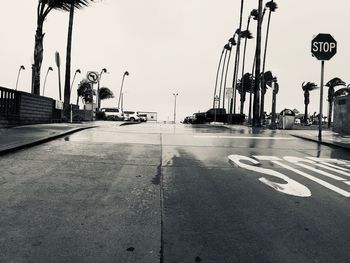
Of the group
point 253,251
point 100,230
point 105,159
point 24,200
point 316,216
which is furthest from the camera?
point 105,159

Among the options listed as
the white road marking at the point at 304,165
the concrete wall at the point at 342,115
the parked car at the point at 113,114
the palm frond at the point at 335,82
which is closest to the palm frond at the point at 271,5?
the parked car at the point at 113,114

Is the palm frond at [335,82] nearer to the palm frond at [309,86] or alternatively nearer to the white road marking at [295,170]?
the palm frond at [309,86]

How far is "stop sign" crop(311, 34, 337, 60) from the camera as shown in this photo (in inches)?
563

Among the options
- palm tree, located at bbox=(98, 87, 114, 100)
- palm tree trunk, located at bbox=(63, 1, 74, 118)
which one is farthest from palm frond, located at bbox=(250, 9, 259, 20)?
palm tree, located at bbox=(98, 87, 114, 100)

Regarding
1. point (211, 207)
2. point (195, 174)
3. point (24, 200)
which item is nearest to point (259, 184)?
point (195, 174)

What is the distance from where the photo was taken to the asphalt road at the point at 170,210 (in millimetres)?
3168

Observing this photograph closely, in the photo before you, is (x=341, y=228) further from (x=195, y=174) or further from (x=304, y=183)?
(x=195, y=174)

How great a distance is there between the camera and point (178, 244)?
3318mm

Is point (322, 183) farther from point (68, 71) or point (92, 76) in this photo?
point (68, 71)

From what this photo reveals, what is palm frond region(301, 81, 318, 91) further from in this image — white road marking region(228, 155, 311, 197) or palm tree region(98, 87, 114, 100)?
white road marking region(228, 155, 311, 197)

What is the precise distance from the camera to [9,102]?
15.5 meters

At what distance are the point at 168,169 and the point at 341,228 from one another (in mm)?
3674

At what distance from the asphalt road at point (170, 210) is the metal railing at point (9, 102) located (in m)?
7.64

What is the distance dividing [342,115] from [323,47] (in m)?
5.71
